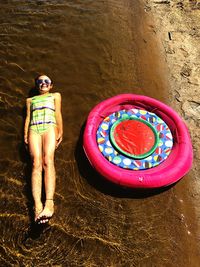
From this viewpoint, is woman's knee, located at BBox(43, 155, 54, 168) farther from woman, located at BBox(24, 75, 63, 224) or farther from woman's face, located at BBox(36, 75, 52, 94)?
woman's face, located at BBox(36, 75, 52, 94)

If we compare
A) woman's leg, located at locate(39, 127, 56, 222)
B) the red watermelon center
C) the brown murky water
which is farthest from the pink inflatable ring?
woman's leg, located at locate(39, 127, 56, 222)

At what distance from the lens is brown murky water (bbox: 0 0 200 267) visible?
3.96 meters

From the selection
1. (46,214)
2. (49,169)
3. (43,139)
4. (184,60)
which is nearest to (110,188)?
(49,169)

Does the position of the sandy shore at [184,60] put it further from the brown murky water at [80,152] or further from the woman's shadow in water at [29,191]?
the woman's shadow in water at [29,191]

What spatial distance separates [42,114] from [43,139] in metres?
0.45

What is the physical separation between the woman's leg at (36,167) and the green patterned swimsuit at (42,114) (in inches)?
5.1

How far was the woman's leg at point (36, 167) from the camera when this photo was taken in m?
4.00

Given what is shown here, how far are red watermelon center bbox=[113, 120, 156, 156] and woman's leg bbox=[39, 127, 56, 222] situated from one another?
107 cm

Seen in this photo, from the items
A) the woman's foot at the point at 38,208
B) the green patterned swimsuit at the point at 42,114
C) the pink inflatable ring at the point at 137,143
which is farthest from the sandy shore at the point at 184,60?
the green patterned swimsuit at the point at 42,114

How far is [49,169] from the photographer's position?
169 inches

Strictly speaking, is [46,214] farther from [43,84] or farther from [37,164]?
[43,84]

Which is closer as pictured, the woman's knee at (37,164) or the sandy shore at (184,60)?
the woman's knee at (37,164)

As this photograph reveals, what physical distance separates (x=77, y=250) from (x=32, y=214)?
80 cm

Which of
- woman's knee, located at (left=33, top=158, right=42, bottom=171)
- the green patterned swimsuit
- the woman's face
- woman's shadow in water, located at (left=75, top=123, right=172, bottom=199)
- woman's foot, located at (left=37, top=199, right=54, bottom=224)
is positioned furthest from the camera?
the woman's face
